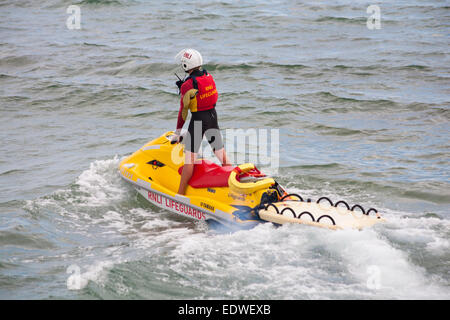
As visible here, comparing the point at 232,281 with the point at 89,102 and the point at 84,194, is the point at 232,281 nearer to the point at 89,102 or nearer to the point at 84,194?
the point at 84,194

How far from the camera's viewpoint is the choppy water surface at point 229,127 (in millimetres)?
5906

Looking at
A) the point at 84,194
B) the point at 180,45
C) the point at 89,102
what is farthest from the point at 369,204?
the point at 180,45

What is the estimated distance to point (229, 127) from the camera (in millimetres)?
12758

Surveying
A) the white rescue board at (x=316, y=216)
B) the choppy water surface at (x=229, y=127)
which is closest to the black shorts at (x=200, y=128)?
the choppy water surface at (x=229, y=127)

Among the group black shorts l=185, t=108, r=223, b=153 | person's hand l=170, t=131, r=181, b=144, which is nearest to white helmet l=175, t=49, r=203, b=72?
black shorts l=185, t=108, r=223, b=153

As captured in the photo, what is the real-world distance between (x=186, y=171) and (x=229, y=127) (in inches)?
199

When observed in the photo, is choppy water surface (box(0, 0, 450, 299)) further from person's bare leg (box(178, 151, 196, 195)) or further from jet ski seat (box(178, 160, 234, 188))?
jet ski seat (box(178, 160, 234, 188))

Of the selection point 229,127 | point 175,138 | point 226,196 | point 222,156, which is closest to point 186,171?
point 175,138

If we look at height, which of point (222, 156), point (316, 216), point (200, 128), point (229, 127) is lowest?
point (229, 127)

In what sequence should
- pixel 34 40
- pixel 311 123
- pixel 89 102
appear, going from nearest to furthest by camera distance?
pixel 311 123, pixel 89 102, pixel 34 40

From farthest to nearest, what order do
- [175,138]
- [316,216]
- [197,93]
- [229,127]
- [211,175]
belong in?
[229,127], [175,138], [211,175], [197,93], [316,216]

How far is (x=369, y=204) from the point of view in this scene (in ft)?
27.3

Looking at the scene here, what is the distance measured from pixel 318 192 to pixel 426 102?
6096mm

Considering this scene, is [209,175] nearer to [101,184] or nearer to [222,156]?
[222,156]
